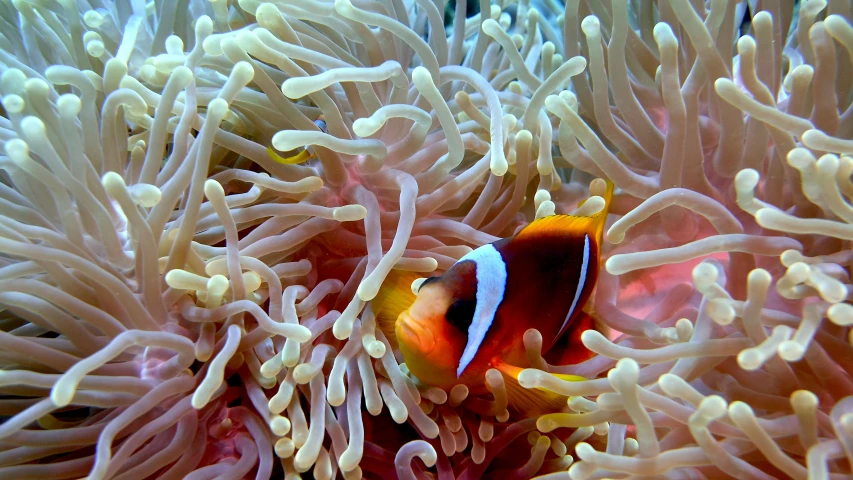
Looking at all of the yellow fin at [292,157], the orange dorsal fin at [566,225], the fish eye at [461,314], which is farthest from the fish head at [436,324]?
the yellow fin at [292,157]

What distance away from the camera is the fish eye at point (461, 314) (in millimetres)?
810

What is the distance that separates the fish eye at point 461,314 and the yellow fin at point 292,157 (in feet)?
1.35

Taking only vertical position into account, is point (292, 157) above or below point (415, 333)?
above

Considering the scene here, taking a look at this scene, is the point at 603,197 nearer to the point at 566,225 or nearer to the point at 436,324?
the point at 566,225

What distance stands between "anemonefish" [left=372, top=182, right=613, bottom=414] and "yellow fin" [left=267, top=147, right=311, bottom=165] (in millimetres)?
281

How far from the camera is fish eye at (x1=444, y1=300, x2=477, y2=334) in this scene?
0.81 metres

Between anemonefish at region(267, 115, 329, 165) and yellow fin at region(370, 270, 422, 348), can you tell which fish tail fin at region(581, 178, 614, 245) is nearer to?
yellow fin at region(370, 270, 422, 348)

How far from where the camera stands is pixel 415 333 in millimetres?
797

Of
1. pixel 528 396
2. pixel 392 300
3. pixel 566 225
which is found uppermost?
pixel 566 225

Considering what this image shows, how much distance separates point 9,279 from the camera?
0.81 meters

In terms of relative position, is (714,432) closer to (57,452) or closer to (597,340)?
(597,340)

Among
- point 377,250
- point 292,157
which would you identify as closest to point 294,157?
point 292,157

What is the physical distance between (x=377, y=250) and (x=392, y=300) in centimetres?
8

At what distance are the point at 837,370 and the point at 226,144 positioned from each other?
98 centimetres
